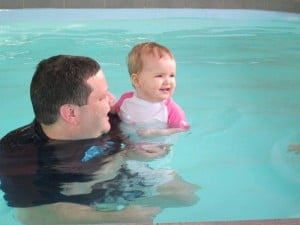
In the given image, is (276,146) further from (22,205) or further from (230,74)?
(230,74)

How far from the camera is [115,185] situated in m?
2.65

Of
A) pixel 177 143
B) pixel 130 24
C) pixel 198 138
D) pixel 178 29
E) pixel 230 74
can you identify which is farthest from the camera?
pixel 130 24

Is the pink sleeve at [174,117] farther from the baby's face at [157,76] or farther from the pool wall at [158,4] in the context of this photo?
the pool wall at [158,4]

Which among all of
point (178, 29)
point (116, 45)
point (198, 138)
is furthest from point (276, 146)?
point (178, 29)

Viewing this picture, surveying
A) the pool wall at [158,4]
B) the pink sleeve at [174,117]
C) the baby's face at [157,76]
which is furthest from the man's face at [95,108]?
the pool wall at [158,4]

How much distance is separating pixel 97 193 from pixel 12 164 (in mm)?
424

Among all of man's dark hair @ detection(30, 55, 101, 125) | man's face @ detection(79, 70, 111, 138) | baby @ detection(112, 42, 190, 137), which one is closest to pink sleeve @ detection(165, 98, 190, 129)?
baby @ detection(112, 42, 190, 137)

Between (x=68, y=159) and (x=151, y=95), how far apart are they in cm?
68

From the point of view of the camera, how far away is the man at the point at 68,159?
242cm

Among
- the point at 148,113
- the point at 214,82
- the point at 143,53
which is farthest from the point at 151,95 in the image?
the point at 214,82

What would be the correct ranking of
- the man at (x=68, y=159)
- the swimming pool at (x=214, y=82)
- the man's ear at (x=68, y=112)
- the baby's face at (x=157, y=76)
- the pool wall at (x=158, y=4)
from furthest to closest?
1. the pool wall at (x=158, y=4)
2. the baby's face at (x=157, y=76)
3. the swimming pool at (x=214, y=82)
4. the man's ear at (x=68, y=112)
5. the man at (x=68, y=159)

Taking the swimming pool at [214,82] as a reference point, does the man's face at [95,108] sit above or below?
above

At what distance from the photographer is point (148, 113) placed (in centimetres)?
322

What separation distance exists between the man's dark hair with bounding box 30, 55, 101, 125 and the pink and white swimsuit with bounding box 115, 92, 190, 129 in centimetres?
68
